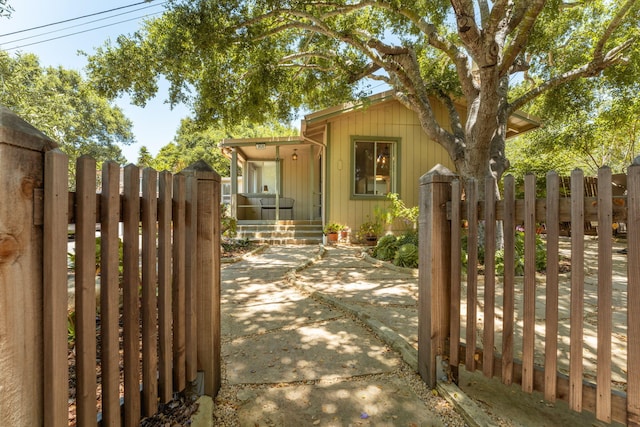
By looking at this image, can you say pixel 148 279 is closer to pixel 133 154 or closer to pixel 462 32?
pixel 462 32

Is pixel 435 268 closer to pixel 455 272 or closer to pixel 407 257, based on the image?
pixel 455 272

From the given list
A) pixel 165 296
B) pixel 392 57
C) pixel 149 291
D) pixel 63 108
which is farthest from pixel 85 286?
pixel 63 108

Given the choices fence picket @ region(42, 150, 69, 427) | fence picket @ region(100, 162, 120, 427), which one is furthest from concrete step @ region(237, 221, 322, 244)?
fence picket @ region(42, 150, 69, 427)

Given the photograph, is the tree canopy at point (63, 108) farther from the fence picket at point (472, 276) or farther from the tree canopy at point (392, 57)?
the fence picket at point (472, 276)

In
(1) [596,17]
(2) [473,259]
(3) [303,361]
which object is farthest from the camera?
(1) [596,17]

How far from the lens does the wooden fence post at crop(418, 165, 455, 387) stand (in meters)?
1.82

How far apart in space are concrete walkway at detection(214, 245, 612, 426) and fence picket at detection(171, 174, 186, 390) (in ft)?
1.05

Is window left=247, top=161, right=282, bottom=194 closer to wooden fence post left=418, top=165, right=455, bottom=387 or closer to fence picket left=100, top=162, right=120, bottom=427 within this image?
wooden fence post left=418, top=165, right=455, bottom=387

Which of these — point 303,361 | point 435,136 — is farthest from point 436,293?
point 435,136

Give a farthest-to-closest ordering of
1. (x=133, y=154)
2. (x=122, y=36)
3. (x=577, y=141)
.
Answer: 1. (x=133, y=154)
2. (x=577, y=141)
3. (x=122, y=36)

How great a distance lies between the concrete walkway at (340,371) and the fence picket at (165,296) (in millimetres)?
354

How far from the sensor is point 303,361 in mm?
2119

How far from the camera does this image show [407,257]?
5.24 m

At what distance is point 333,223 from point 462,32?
210 inches
